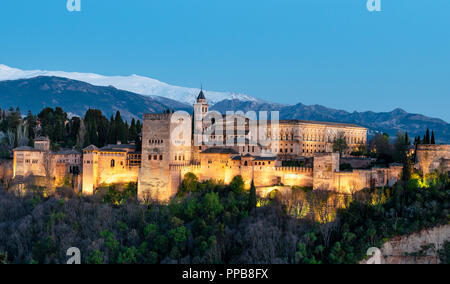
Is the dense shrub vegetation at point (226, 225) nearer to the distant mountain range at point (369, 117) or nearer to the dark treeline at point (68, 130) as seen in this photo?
the dark treeline at point (68, 130)

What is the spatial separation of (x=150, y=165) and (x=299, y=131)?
24126 millimetres

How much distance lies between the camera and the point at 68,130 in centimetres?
5816

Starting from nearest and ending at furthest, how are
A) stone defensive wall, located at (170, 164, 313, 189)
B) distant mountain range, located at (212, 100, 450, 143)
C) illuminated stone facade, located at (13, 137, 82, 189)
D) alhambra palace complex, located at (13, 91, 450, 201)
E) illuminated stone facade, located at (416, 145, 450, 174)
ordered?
alhambra palace complex, located at (13, 91, 450, 201)
illuminated stone facade, located at (416, 145, 450, 174)
stone defensive wall, located at (170, 164, 313, 189)
illuminated stone facade, located at (13, 137, 82, 189)
distant mountain range, located at (212, 100, 450, 143)

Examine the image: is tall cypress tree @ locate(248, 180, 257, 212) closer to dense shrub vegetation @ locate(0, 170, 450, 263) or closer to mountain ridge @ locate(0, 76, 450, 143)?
dense shrub vegetation @ locate(0, 170, 450, 263)

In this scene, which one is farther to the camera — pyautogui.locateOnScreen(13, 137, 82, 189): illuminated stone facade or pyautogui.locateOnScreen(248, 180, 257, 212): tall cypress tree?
pyautogui.locateOnScreen(13, 137, 82, 189): illuminated stone facade

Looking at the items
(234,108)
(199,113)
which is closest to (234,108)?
(234,108)

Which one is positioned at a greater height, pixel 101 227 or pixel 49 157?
pixel 49 157

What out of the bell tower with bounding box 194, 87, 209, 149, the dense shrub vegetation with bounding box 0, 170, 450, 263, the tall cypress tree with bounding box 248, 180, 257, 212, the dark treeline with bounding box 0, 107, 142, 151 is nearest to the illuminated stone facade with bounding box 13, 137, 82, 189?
the dense shrub vegetation with bounding box 0, 170, 450, 263

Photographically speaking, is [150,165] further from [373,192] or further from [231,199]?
[373,192]

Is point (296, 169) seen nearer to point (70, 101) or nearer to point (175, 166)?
point (175, 166)

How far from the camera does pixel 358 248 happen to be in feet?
99.3

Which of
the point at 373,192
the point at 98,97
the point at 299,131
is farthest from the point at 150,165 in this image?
the point at 98,97

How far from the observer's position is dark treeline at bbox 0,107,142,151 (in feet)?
169
